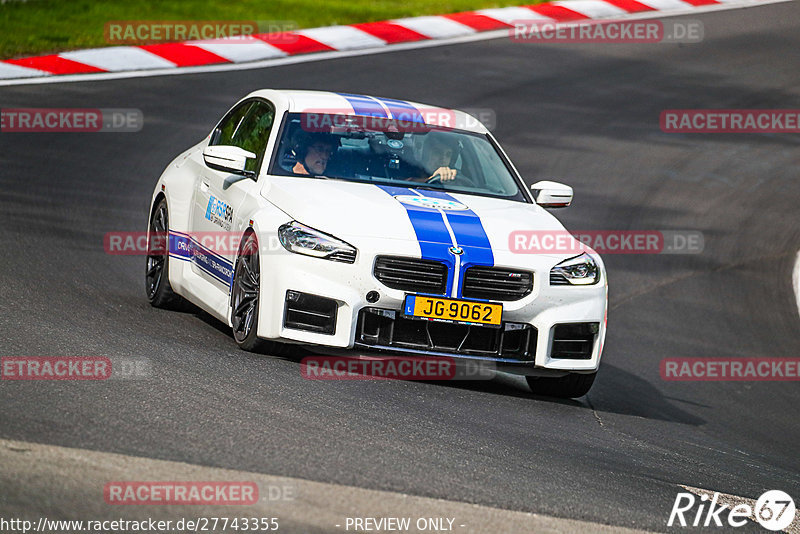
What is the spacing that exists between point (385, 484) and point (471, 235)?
274 cm

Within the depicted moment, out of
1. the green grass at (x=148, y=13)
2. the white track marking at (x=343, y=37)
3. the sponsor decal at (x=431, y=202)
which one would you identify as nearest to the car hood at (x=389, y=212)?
the sponsor decal at (x=431, y=202)

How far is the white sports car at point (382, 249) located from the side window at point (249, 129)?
2cm

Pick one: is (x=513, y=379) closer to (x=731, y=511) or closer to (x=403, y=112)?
(x=403, y=112)

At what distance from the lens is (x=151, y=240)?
9.74 m

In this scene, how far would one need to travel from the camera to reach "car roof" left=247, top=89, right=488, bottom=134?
28.9 ft

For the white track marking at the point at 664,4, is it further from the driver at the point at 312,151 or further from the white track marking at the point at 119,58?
the driver at the point at 312,151

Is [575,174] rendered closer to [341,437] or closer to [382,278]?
[382,278]

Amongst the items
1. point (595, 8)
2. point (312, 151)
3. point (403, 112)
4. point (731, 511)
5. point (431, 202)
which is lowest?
point (595, 8)

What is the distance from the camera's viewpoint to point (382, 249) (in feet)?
24.0

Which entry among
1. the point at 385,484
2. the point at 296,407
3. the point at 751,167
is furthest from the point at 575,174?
the point at 385,484

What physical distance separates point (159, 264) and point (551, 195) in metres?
2.90

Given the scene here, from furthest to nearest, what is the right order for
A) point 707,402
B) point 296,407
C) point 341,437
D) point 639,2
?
1. point 639,2
2. point 707,402
3. point 296,407
4. point 341,437

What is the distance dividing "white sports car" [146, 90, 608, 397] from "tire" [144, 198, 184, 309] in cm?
15

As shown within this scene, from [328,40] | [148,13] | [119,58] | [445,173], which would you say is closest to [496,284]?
[445,173]
